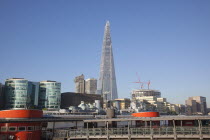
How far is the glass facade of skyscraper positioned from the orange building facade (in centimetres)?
14505

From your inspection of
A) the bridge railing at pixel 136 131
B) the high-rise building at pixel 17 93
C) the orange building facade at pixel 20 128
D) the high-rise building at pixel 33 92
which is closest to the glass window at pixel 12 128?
the orange building facade at pixel 20 128

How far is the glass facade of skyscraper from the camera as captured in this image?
178500 millimetres

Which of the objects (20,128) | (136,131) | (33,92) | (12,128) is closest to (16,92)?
(33,92)

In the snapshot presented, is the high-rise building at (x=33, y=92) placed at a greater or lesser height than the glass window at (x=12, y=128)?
greater

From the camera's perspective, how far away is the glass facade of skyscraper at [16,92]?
17850cm

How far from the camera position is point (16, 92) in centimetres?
18000

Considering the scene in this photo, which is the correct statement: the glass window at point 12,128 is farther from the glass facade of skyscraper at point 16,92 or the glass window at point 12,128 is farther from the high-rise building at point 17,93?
the glass facade of skyscraper at point 16,92

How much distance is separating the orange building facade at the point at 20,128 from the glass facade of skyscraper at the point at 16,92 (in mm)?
145054

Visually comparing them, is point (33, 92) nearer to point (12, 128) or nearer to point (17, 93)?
point (17, 93)

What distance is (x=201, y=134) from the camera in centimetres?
3331

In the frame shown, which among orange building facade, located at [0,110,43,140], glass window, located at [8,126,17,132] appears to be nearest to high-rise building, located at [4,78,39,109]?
orange building facade, located at [0,110,43,140]

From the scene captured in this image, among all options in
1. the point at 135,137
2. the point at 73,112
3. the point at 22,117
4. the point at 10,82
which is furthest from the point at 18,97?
the point at 135,137

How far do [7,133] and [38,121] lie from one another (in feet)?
18.3

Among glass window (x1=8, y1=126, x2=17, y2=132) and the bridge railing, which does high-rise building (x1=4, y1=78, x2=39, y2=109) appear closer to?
glass window (x1=8, y1=126, x2=17, y2=132)
